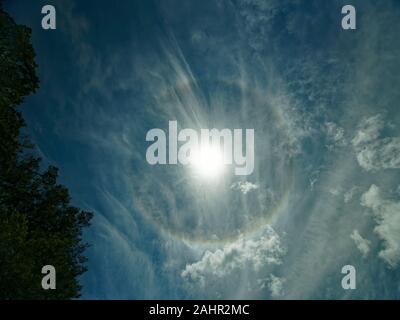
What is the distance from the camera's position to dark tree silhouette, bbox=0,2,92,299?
14.5 metres

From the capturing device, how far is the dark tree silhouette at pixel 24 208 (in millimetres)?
14466

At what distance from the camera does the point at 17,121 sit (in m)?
16.6

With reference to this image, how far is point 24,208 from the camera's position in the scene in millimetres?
18484

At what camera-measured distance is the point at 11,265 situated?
558 inches

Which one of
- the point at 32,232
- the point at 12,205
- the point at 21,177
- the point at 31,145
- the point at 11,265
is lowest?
the point at 11,265
